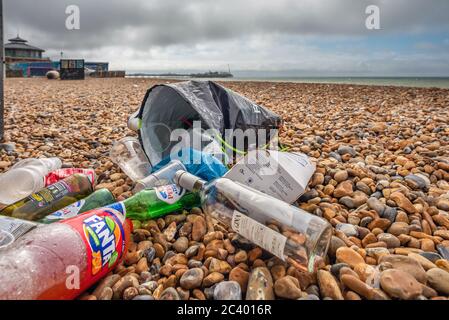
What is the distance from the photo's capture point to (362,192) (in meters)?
1.78

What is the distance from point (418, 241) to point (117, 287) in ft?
3.95

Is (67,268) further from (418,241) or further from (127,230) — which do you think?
(418,241)

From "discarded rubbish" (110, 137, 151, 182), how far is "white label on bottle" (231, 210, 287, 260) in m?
1.02

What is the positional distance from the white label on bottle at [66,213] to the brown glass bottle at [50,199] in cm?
10

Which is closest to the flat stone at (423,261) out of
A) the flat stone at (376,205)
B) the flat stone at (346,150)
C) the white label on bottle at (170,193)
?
the flat stone at (376,205)

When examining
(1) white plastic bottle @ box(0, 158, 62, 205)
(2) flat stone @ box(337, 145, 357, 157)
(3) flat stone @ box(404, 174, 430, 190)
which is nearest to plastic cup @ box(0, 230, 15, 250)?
(1) white plastic bottle @ box(0, 158, 62, 205)

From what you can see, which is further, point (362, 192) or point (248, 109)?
point (248, 109)

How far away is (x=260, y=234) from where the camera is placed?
1177 millimetres

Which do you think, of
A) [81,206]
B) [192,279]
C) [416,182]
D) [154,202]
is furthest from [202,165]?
[416,182]

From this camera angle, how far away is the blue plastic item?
1.78 m

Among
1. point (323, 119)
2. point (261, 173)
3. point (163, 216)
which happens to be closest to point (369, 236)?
point (261, 173)

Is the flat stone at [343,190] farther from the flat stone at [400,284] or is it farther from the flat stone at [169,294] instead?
the flat stone at [169,294]

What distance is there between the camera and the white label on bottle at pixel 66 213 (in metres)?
1.39
